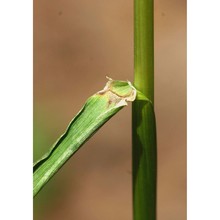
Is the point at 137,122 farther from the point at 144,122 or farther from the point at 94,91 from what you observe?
the point at 94,91

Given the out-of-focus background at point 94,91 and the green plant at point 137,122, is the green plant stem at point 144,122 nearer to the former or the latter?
the green plant at point 137,122

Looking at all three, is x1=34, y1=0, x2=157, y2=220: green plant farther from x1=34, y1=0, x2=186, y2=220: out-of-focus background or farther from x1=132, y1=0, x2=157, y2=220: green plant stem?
x1=34, y1=0, x2=186, y2=220: out-of-focus background

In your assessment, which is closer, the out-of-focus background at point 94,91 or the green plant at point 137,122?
the green plant at point 137,122

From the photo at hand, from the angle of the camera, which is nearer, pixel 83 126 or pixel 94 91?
pixel 83 126

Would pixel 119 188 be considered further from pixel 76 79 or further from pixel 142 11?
pixel 142 11

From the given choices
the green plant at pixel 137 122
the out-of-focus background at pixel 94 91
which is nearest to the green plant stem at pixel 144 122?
the green plant at pixel 137 122

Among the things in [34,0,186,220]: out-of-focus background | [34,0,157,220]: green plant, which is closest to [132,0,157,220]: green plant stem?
[34,0,157,220]: green plant

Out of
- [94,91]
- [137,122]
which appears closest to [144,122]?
[137,122]
